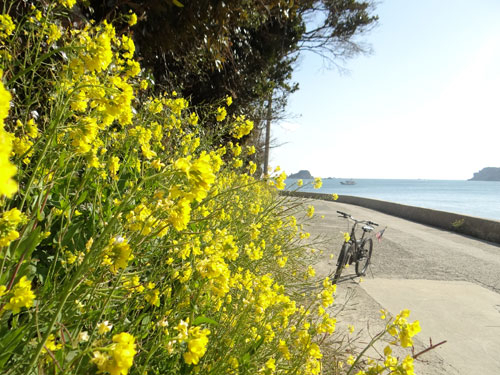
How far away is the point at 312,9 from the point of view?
942cm

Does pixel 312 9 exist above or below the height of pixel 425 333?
above

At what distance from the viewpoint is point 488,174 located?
584ft

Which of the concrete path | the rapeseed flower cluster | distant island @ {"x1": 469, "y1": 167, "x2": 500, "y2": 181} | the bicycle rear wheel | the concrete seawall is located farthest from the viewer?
distant island @ {"x1": 469, "y1": 167, "x2": 500, "y2": 181}

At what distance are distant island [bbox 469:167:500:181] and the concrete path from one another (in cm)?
20370

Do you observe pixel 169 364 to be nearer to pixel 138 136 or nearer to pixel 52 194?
pixel 52 194

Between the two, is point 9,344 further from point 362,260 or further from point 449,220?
point 449,220

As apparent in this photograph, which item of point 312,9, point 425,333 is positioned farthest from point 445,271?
point 312,9

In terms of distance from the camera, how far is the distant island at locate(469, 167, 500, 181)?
170 m

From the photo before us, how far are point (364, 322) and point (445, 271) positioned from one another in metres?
2.76

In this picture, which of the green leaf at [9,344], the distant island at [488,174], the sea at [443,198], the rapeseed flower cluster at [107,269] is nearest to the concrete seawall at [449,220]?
the sea at [443,198]

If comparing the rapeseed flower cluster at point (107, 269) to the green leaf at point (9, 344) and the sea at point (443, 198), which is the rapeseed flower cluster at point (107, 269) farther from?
the sea at point (443, 198)

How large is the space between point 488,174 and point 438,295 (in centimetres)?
21639

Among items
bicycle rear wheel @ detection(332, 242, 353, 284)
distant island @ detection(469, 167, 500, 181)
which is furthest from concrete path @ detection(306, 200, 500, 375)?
distant island @ detection(469, 167, 500, 181)

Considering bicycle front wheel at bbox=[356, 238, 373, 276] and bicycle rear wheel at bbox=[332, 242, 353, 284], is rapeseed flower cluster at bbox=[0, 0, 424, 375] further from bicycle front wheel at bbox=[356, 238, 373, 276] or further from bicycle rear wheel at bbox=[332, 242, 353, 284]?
bicycle front wheel at bbox=[356, 238, 373, 276]
